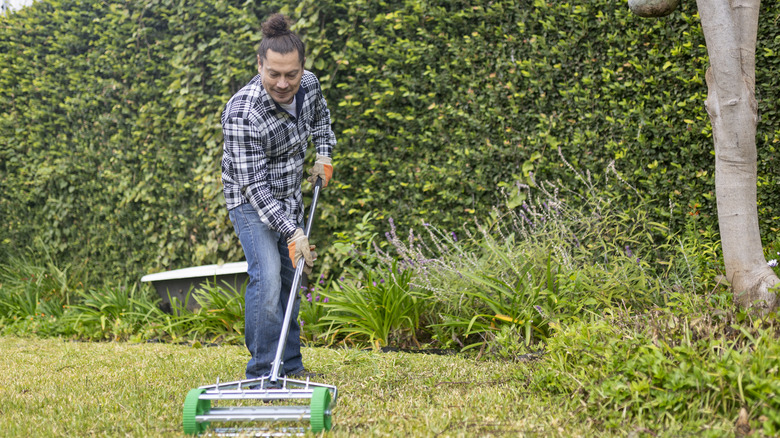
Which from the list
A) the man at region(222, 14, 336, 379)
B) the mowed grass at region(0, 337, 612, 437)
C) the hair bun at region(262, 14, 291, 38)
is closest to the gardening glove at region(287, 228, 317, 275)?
the man at region(222, 14, 336, 379)

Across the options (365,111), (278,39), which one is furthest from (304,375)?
(365,111)

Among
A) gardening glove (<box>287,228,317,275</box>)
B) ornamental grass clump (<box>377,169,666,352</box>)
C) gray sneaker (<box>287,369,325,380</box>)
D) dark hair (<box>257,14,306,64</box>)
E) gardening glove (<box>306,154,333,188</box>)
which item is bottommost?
gray sneaker (<box>287,369,325,380</box>)

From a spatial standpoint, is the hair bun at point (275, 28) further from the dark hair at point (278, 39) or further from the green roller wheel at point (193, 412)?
the green roller wheel at point (193, 412)

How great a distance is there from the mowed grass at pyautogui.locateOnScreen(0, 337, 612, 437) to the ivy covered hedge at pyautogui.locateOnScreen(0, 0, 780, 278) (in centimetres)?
161

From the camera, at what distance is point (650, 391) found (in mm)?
2160

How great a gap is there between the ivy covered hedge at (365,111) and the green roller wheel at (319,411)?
2641 millimetres

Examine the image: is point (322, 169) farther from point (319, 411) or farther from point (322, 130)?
point (319, 411)

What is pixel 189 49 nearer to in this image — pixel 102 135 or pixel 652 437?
pixel 102 135

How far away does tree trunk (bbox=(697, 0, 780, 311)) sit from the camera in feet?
9.56

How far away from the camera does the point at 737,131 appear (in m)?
2.92

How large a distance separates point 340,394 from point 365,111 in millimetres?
2659

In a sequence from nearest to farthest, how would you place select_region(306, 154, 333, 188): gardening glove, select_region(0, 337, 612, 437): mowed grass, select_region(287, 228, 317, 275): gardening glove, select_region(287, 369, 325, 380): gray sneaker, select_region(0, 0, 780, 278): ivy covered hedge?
1. select_region(0, 337, 612, 437): mowed grass
2. select_region(287, 228, 317, 275): gardening glove
3. select_region(287, 369, 325, 380): gray sneaker
4. select_region(306, 154, 333, 188): gardening glove
5. select_region(0, 0, 780, 278): ivy covered hedge

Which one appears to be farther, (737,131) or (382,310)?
(382,310)

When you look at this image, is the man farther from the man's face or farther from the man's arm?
the man's arm
